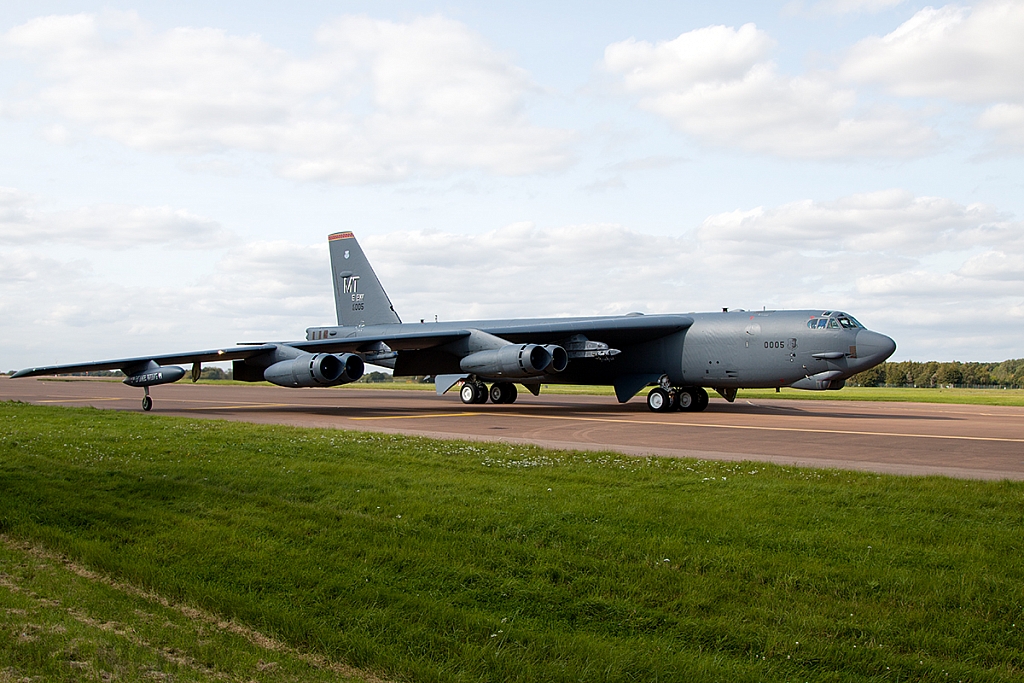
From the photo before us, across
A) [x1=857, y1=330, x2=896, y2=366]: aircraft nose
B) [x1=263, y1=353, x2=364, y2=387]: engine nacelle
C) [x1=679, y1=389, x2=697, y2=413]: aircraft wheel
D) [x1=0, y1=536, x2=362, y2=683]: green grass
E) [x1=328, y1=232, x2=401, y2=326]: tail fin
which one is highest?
[x1=328, y1=232, x2=401, y2=326]: tail fin

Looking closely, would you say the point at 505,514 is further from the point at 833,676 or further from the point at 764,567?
the point at 833,676

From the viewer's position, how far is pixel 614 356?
25.7m

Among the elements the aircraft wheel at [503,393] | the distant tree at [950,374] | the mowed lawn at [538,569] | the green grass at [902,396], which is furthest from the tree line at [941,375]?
the mowed lawn at [538,569]

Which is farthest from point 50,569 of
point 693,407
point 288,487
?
point 693,407

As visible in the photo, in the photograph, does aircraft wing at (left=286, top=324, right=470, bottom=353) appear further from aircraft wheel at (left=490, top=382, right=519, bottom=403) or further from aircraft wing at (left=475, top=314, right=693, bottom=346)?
aircraft wheel at (left=490, top=382, right=519, bottom=403)

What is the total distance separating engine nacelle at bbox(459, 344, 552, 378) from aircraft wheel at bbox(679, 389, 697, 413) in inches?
179

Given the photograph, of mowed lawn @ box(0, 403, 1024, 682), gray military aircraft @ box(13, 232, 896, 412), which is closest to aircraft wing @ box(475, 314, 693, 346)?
gray military aircraft @ box(13, 232, 896, 412)

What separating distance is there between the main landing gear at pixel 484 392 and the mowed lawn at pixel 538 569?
1884 cm

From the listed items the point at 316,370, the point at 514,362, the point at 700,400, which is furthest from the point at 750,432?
the point at 316,370

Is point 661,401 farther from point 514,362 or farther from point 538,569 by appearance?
point 538,569

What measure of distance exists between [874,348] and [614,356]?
7.58 m

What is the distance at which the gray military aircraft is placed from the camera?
22344 mm

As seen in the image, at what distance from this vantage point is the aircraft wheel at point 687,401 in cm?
2545

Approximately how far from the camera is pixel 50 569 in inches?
252
